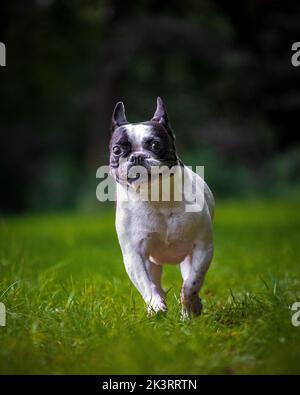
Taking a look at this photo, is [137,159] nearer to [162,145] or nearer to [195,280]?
[162,145]

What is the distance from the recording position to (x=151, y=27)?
1596 centimetres

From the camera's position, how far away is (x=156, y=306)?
3.92 m

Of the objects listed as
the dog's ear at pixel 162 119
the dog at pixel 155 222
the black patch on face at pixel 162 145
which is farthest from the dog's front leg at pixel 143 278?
the dog's ear at pixel 162 119

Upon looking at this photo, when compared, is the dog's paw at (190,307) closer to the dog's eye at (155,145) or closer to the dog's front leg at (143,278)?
the dog's front leg at (143,278)

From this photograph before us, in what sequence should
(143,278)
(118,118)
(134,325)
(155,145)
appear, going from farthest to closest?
(118,118) < (143,278) < (155,145) < (134,325)

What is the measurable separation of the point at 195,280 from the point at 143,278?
32 centimetres

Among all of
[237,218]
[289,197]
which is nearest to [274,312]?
[237,218]

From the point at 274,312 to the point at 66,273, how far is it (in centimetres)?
263

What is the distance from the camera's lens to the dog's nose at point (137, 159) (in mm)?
3799

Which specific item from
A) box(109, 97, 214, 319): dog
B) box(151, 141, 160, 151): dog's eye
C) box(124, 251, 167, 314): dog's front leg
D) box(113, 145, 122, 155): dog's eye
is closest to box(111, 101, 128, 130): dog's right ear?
box(109, 97, 214, 319): dog

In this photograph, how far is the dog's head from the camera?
3.82 meters

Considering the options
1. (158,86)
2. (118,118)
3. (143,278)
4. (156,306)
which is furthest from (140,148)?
(158,86)

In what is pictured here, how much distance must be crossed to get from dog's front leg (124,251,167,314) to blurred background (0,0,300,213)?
9.32m

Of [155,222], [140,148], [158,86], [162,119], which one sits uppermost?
[158,86]
